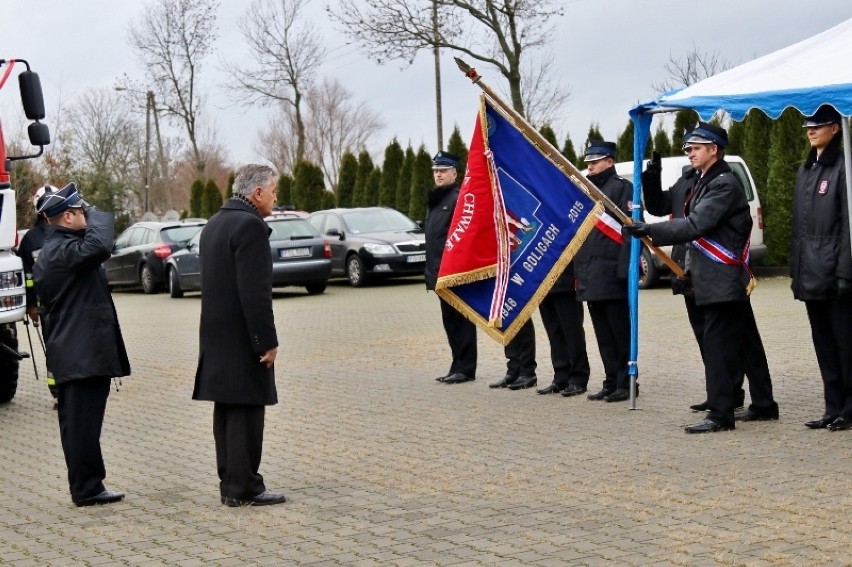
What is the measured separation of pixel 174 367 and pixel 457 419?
531 cm

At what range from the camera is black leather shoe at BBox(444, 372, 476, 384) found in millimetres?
11703

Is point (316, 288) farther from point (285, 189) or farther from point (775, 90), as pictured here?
point (775, 90)

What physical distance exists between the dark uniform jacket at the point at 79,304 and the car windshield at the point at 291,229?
17940 mm

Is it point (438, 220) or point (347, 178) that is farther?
point (347, 178)

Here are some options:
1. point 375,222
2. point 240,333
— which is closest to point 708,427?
point 240,333

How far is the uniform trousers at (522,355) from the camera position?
11320 millimetres

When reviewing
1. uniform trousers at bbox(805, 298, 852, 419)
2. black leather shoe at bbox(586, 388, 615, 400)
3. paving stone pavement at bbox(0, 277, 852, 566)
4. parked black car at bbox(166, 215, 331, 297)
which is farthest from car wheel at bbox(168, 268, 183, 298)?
uniform trousers at bbox(805, 298, 852, 419)

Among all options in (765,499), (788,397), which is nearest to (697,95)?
(788,397)

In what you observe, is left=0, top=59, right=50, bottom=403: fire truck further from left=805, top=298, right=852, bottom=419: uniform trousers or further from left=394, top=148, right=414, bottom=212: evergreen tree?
left=394, top=148, right=414, bottom=212: evergreen tree

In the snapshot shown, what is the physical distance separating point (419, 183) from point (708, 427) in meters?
27.4

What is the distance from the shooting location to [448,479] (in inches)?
295

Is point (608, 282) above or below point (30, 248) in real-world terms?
below

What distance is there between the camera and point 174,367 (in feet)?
46.3

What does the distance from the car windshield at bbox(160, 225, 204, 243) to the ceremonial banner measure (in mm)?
19485
